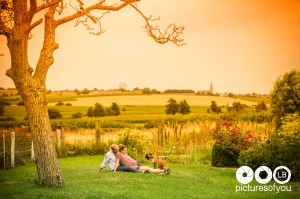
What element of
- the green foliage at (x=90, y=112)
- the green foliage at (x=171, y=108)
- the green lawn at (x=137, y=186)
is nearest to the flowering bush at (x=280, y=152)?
the green lawn at (x=137, y=186)

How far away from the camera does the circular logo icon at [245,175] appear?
11454 mm

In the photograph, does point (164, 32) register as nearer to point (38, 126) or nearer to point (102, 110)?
point (38, 126)

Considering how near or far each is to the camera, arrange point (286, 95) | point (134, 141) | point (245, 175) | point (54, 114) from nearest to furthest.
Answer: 1. point (245, 175)
2. point (286, 95)
3. point (134, 141)
4. point (54, 114)

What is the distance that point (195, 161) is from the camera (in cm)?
1630

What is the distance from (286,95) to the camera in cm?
1684

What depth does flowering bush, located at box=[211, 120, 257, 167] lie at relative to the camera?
13.9 metres

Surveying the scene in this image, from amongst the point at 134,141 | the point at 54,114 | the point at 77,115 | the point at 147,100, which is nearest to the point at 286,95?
the point at 134,141

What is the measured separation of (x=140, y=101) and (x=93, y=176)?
1852 cm

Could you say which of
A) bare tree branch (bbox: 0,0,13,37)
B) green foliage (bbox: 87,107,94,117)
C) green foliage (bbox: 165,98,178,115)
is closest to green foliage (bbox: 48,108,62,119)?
green foliage (bbox: 87,107,94,117)

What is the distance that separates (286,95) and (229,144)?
4.02m

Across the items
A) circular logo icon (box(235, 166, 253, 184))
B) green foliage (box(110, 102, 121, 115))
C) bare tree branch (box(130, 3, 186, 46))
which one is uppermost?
bare tree branch (box(130, 3, 186, 46))

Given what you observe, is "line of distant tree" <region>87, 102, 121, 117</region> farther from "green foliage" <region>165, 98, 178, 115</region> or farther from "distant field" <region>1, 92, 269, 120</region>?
"green foliage" <region>165, 98, 178, 115</region>

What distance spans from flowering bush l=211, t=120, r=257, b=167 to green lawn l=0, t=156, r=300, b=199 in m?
0.60

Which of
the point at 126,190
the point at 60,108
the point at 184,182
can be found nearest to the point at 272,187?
the point at 184,182
